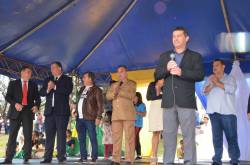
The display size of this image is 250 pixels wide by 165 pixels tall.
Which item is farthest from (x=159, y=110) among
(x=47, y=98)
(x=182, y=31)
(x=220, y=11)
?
(x=182, y=31)

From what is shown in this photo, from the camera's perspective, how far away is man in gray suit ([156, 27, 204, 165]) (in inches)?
137

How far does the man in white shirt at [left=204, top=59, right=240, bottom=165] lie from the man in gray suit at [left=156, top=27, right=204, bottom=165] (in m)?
2.61

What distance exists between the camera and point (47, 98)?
6625 millimetres

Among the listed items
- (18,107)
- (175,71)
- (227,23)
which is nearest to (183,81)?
(175,71)

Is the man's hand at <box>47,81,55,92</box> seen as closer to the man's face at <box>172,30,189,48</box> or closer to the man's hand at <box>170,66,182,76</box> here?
the man's face at <box>172,30,189,48</box>

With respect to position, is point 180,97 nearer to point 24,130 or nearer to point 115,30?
point 24,130

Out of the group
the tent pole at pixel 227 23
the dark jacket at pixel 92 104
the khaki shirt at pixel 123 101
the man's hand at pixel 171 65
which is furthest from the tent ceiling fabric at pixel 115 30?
the man's hand at pixel 171 65

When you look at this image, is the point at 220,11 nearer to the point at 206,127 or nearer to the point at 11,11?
the point at 206,127

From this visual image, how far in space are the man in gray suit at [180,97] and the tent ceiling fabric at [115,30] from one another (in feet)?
13.0

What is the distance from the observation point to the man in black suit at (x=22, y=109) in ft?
20.2

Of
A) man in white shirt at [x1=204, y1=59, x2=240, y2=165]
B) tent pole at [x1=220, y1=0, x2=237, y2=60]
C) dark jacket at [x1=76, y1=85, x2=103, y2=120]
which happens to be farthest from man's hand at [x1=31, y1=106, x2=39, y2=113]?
tent pole at [x1=220, y1=0, x2=237, y2=60]

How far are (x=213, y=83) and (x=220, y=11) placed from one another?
213 centimetres

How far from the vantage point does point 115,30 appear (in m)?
8.96

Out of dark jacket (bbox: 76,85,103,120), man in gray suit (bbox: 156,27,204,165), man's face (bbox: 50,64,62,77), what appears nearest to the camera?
man in gray suit (bbox: 156,27,204,165)
